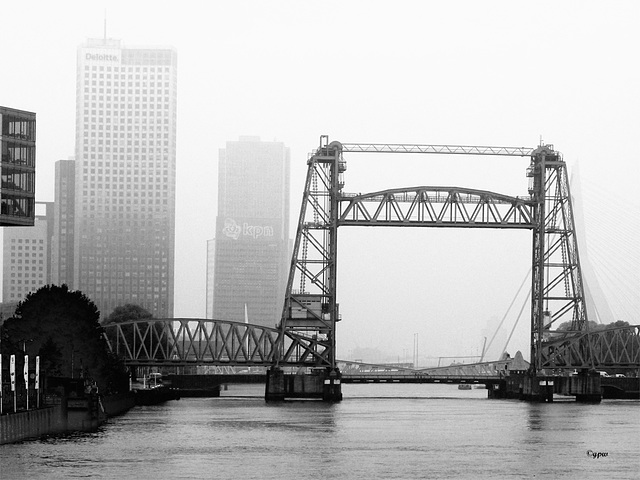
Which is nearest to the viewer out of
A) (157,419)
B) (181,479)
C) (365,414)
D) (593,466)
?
(181,479)

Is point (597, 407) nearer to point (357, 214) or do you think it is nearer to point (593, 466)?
point (357, 214)

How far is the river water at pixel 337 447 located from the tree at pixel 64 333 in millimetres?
4440

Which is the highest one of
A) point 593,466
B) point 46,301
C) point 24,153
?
point 24,153


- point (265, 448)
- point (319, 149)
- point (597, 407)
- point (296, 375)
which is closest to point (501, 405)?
point (597, 407)

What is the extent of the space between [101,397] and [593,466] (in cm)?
4346

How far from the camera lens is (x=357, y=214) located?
120500mm

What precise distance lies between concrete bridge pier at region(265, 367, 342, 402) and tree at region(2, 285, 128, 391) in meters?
16.2

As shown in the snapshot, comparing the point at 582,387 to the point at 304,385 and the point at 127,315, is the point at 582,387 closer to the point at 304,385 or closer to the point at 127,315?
the point at 304,385

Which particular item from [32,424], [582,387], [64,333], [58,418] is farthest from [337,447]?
[582,387]

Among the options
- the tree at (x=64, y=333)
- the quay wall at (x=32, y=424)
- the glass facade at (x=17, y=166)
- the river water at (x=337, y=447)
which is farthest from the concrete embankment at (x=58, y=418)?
the glass facade at (x=17, y=166)

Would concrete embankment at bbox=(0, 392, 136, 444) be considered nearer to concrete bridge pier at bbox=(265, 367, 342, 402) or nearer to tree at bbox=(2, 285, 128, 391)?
tree at bbox=(2, 285, 128, 391)

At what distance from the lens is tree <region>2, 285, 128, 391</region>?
329ft

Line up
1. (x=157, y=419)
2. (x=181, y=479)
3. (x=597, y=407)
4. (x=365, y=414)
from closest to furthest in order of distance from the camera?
(x=181, y=479), (x=157, y=419), (x=365, y=414), (x=597, y=407)

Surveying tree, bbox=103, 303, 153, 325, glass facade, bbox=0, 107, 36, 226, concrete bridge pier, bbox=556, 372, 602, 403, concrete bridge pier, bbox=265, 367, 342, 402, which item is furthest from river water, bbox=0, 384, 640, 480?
tree, bbox=103, 303, 153, 325
